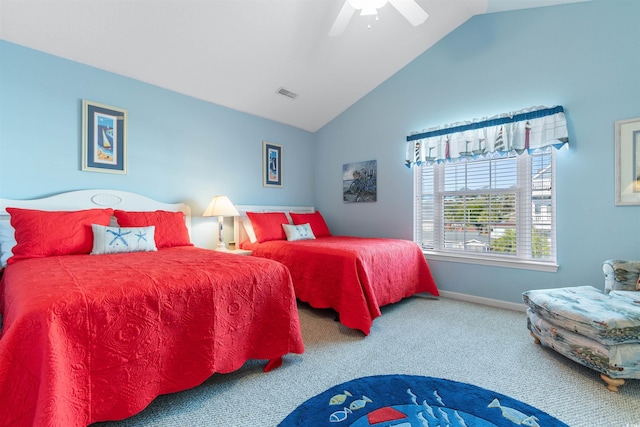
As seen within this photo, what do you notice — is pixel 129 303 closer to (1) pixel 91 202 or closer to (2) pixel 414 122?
(1) pixel 91 202

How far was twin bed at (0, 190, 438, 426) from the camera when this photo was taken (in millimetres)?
1064

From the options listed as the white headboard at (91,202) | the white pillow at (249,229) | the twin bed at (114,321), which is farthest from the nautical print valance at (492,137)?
the white headboard at (91,202)

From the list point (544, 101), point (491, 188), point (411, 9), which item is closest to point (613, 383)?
point (491, 188)

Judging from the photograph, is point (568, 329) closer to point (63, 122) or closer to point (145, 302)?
point (145, 302)

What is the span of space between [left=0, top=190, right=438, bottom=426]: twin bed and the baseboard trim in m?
0.86

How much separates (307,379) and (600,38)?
367 centimetres

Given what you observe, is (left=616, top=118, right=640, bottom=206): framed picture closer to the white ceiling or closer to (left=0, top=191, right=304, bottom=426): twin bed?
the white ceiling

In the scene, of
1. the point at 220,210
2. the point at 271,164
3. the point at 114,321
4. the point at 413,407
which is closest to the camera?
the point at 114,321

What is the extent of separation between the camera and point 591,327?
1695mm

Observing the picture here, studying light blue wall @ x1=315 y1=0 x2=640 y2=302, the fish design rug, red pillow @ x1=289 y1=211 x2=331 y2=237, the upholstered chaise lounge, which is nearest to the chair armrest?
the upholstered chaise lounge

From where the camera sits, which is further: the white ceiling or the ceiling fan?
the white ceiling

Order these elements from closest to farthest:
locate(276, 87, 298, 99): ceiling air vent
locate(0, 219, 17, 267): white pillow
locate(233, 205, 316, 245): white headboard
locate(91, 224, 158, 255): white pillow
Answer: locate(0, 219, 17, 267): white pillow, locate(91, 224, 158, 255): white pillow, locate(276, 87, 298, 99): ceiling air vent, locate(233, 205, 316, 245): white headboard

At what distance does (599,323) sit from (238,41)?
11.7ft

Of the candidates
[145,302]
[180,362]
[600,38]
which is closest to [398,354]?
[180,362]
